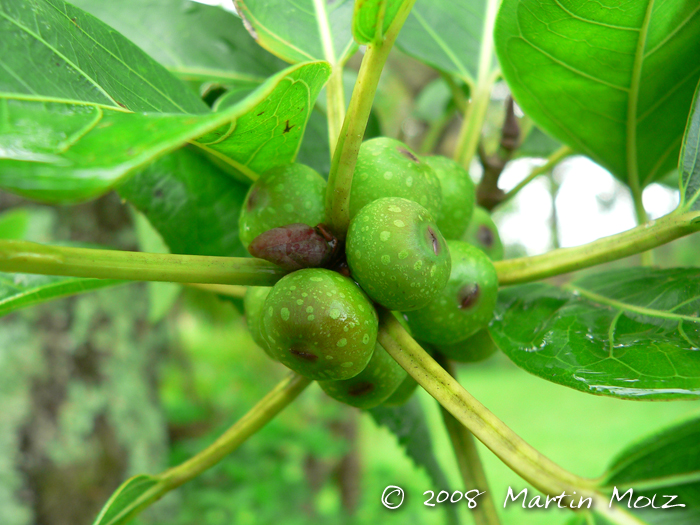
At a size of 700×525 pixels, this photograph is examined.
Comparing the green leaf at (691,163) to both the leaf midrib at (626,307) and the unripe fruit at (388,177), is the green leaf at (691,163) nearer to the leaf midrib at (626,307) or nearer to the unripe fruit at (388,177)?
the leaf midrib at (626,307)

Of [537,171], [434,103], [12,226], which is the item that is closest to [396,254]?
[537,171]

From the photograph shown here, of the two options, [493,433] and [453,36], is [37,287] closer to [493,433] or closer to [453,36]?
[493,433]

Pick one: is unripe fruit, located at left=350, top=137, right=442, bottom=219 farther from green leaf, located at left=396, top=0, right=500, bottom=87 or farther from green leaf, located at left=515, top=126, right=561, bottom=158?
green leaf, located at left=515, top=126, right=561, bottom=158

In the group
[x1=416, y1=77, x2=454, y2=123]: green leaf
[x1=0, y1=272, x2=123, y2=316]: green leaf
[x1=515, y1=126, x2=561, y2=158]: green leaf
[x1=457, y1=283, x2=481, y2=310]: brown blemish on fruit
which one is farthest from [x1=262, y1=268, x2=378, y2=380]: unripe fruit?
[x1=416, y1=77, x2=454, y2=123]: green leaf

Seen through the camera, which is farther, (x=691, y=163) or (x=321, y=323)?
(x=691, y=163)

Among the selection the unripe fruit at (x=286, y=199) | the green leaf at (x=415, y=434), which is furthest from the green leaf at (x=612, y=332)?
the green leaf at (x=415, y=434)

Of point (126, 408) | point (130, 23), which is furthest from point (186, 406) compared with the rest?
point (130, 23)
